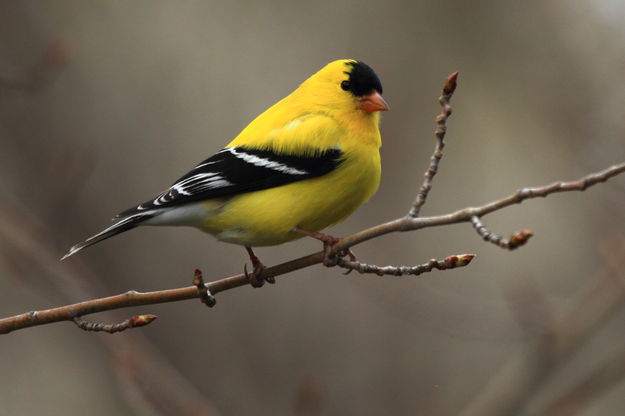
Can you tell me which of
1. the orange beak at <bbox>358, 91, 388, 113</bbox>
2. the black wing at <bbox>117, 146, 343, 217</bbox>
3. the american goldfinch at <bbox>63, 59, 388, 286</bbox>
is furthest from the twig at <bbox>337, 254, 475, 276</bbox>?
the orange beak at <bbox>358, 91, 388, 113</bbox>

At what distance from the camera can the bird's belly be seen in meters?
4.24

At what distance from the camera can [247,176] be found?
4.41 metres

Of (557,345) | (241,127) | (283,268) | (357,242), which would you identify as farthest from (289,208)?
(241,127)

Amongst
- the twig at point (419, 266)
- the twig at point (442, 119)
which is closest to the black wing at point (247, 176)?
the twig at point (419, 266)

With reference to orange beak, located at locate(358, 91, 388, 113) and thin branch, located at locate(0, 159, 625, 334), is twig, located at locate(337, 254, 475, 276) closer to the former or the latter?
thin branch, located at locate(0, 159, 625, 334)

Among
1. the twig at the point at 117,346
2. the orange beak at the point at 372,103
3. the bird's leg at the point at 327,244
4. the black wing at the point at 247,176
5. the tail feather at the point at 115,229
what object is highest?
the orange beak at the point at 372,103

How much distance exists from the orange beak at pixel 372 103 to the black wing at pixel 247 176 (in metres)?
0.47

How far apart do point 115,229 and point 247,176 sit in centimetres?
80

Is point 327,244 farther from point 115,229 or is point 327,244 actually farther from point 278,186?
point 115,229

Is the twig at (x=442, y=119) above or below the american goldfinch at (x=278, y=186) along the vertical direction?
above

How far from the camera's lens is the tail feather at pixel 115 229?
4.09m

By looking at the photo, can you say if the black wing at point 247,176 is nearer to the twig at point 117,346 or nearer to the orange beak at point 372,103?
the orange beak at point 372,103

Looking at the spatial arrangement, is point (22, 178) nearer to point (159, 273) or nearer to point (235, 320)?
point (159, 273)

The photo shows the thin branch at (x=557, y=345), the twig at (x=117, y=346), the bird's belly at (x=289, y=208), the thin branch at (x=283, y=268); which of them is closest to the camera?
the thin branch at (x=283, y=268)
